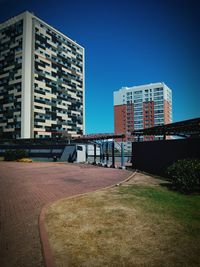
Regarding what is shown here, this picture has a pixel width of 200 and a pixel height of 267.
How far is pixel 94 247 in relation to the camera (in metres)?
4.40

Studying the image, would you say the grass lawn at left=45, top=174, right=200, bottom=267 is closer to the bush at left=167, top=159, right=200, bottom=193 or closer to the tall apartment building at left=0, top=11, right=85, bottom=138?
the bush at left=167, top=159, right=200, bottom=193

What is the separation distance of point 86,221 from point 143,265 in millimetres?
2528

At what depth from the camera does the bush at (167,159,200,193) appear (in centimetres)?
919

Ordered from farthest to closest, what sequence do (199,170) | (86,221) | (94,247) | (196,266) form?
(199,170), (86,221), (94,247), (196,266)

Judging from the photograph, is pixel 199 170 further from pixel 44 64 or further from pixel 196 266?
pixel 44 64

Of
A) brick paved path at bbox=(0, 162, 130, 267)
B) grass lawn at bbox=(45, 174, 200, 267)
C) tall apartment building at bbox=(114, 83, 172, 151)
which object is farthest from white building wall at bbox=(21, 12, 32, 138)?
grass lawn at bbox=(45, 174, 200, 267)

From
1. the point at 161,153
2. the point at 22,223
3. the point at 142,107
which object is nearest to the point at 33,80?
the point at 161,153

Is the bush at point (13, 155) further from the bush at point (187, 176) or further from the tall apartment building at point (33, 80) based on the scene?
the bush at point (187, 176)

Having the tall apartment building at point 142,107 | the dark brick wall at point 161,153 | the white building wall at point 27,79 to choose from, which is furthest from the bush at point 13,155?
the tall apartment building at point 142,107

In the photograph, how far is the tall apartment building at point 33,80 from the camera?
61.8m

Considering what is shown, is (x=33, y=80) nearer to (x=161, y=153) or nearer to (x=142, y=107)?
(x=161, y=153)

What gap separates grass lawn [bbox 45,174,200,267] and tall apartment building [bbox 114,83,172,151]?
9142 cm

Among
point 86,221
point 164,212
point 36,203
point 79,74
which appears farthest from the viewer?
point 79,74

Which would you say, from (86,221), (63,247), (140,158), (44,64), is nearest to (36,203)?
(86,221)
